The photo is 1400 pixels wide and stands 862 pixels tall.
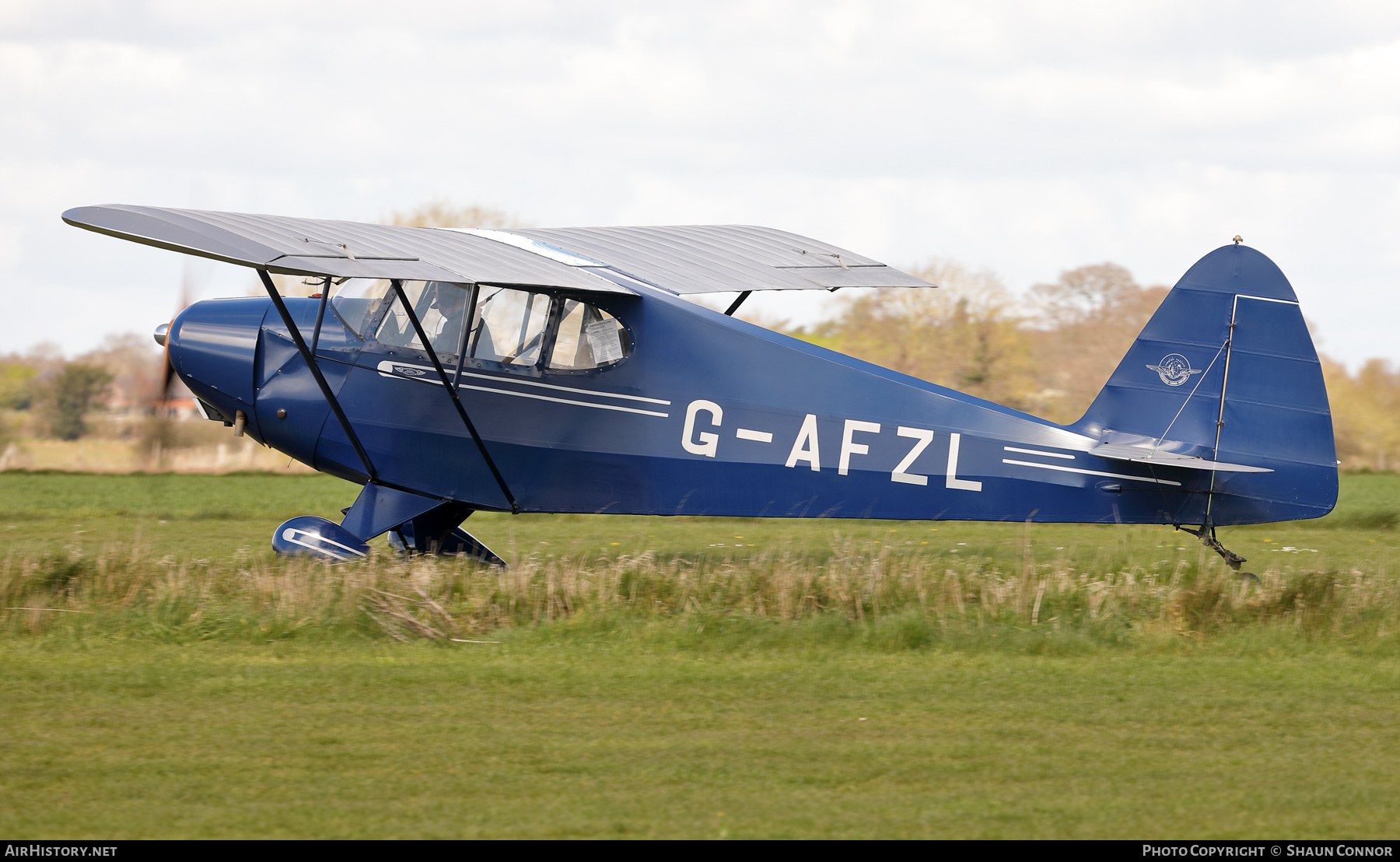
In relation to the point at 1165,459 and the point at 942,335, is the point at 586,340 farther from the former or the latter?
the point at 942,335

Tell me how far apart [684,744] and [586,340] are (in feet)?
13.8

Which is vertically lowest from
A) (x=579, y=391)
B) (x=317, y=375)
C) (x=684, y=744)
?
(x=684, y=744)

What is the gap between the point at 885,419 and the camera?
831cm

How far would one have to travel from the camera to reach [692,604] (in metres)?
7.28

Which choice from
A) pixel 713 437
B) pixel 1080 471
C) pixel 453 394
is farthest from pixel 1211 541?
pixel 453 394

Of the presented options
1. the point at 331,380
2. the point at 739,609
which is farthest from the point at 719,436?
the point at 331,380

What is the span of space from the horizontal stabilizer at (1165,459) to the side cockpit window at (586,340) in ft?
10.9

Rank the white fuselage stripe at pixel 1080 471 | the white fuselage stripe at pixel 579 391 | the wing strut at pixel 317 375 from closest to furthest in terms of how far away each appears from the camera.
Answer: the wing strut at pixel 317 375 < the white fuselage stripe at pixel 1080 471 < the white fuselage stripe at pixel 579 391

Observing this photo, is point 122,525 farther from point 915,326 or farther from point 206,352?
point 915,326

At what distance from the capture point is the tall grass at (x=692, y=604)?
694cm

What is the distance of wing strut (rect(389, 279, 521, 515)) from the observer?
8.05 meters

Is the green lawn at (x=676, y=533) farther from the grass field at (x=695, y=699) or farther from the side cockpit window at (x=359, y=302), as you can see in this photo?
the side cockpit window at (x=359, y=302)

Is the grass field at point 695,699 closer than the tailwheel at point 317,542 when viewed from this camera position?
Yes

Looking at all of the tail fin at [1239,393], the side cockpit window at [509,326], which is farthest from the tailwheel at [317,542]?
the tail fin at [1239,393]
